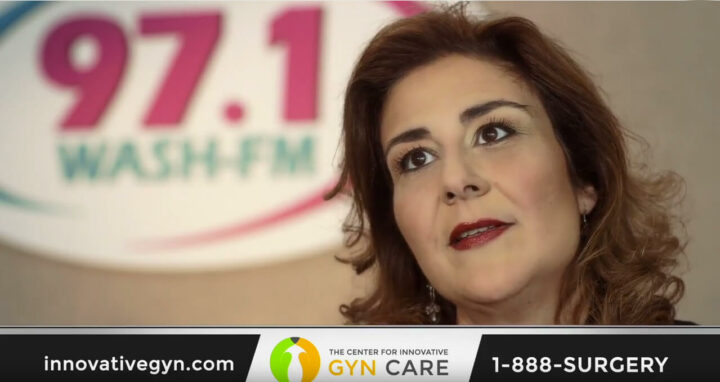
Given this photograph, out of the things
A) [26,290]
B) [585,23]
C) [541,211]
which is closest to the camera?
[541,211]

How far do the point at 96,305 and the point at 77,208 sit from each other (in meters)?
0.28

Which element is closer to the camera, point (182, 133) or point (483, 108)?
point (483, 108)

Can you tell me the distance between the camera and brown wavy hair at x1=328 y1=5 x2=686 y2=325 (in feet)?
6.82

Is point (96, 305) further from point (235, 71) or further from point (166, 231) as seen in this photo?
point (235, 71)

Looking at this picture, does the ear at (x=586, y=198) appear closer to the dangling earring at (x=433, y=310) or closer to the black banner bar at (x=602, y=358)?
the black banner bar at (x=602, y=358)

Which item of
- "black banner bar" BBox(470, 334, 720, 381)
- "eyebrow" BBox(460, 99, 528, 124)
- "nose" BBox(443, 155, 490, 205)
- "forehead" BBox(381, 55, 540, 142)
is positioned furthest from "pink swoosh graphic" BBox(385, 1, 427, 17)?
"black banner bar" BBox(470, 334, 720, 381)

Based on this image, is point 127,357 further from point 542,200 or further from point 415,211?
point 542,200

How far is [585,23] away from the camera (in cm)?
219

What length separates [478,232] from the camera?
207cm

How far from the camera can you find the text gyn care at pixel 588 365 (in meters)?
2.15

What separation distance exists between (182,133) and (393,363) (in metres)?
0.87

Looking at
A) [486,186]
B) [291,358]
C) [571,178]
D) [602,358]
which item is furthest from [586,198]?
[291,358]

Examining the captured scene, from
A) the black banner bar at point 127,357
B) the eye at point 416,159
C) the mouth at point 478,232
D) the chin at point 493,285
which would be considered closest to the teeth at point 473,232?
the mouth at point 478,232

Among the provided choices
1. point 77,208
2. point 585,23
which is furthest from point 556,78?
point 77,208
